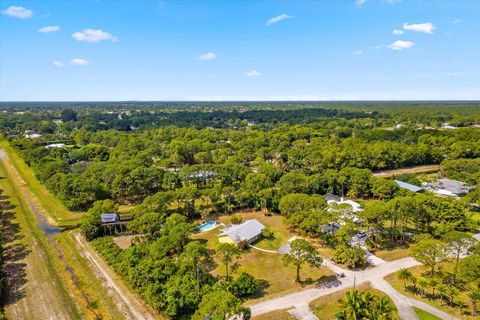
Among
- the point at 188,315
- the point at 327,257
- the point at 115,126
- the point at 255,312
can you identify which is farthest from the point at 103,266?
the point at 115,126

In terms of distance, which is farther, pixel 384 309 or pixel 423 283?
pixel 423 283

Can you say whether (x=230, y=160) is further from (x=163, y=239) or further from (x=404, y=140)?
(x=404, y=140)

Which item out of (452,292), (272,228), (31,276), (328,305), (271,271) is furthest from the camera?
(272,228)

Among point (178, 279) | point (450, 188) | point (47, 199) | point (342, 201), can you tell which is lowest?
point (47, 199)

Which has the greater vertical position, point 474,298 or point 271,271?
point 474,298

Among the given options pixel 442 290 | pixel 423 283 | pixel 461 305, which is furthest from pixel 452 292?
pixel 423 283

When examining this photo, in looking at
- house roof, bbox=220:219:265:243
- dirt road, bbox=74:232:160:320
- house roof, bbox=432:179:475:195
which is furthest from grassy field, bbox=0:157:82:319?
house roof, bbox=432:179:475:195

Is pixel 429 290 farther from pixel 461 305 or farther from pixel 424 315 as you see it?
pixel 424 315
